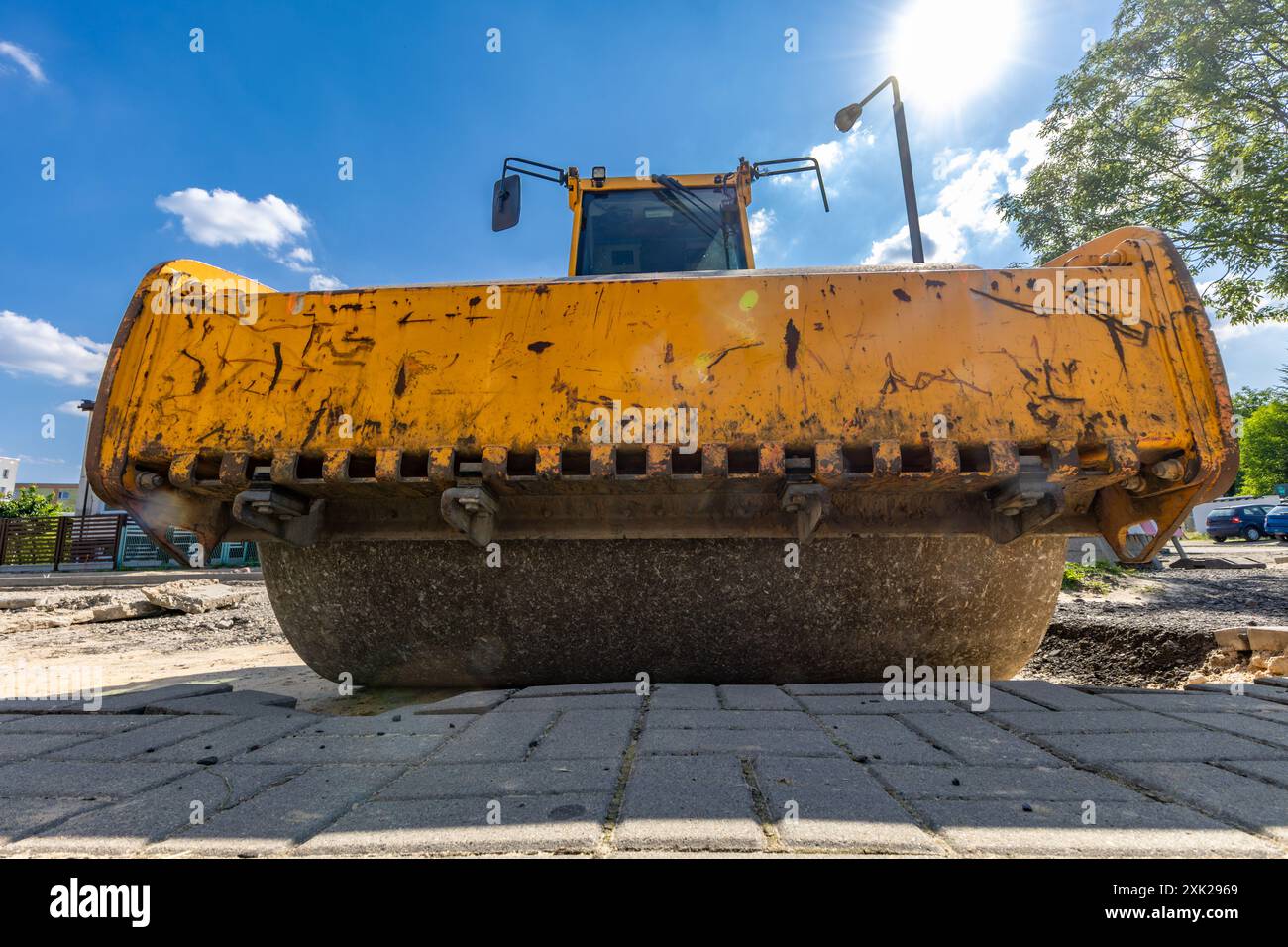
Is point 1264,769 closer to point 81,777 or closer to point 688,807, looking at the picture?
point 688,807

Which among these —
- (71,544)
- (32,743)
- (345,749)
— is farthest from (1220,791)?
(71,544)

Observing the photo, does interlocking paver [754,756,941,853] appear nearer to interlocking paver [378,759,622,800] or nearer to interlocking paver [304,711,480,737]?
interlocking paver [378,759,622,800]

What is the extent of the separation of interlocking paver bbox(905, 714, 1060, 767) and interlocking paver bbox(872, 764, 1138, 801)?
6 centimetres

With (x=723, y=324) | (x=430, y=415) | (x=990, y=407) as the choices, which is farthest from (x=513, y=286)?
(x=990, y=407)

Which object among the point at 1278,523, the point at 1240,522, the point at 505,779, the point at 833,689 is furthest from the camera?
the point at 1240,522

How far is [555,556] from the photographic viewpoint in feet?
6.94

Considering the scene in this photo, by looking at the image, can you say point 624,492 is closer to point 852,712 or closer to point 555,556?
point 555,556

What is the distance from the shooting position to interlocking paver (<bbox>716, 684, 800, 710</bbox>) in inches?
70.8

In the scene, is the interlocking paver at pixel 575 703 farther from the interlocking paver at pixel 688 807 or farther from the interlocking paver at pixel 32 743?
the interlocking paver at pixel 32 743

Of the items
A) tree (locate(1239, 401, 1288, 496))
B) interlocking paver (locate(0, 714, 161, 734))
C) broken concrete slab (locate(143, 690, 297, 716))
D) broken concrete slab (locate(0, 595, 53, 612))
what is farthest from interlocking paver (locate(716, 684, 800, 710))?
tree (locate(1239, 401, 1288, 496))

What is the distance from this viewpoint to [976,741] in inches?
60.3

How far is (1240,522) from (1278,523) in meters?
1.27

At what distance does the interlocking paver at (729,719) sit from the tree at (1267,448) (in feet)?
152

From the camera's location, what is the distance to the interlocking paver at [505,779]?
1223mm
